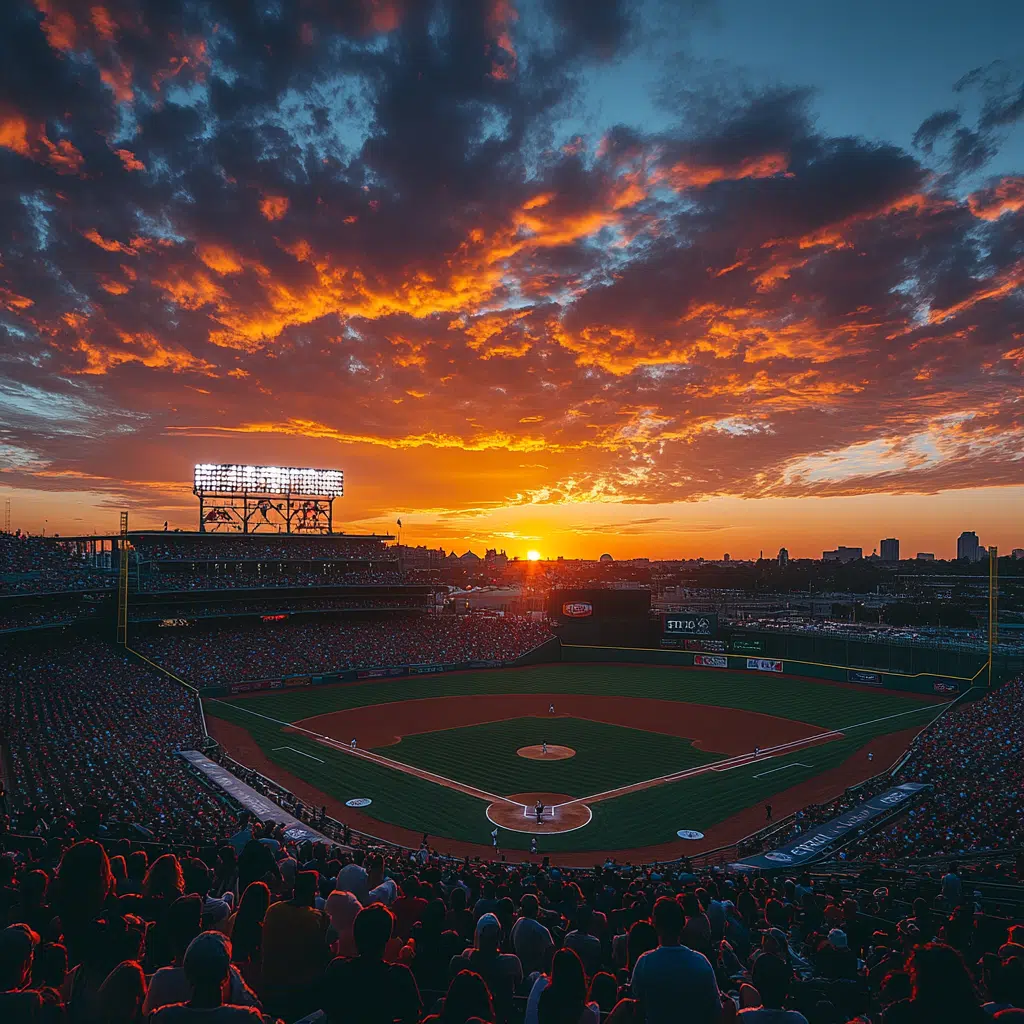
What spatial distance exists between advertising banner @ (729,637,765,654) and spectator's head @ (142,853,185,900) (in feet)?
209

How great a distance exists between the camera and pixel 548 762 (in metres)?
37.0

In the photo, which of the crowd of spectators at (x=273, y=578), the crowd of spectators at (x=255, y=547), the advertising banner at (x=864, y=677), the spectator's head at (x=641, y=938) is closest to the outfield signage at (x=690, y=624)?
the advertising banner at (x=864, y=677)

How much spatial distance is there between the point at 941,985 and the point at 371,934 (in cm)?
342

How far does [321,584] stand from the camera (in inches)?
2805

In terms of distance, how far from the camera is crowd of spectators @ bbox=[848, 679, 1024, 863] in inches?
829

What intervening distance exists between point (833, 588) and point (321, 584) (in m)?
140

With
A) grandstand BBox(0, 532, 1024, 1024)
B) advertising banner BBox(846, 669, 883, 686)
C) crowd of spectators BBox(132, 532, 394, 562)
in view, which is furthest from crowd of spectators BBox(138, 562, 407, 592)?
advertising banner BBox(846, 669, 883, 686)

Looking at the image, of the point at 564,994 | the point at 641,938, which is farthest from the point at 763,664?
the point at 564,994

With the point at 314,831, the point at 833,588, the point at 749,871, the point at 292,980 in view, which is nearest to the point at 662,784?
the point at 749,871

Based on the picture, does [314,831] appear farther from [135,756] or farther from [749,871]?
[749,871]

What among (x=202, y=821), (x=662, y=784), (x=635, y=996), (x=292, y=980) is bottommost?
(x=662, y=784)

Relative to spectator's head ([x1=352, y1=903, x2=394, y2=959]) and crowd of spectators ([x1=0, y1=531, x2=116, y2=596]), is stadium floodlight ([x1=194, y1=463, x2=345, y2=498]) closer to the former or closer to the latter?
crowd of spectators ([x1=0, y1=531, x2=116, y2=596])

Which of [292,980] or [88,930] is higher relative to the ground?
[88,930]

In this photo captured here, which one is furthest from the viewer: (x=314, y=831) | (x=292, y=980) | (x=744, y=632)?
(x=744, y=632)
